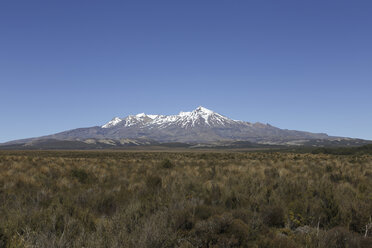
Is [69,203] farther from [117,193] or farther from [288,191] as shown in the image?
[288,191]

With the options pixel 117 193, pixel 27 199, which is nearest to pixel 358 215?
pixel 117 193

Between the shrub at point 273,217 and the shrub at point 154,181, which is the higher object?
the shrub at point 154,181

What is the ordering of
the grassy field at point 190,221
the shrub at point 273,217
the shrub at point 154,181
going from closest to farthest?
the grassy field at point 190,221 → the shrub at point 273,217 → the shrub at point 154,181

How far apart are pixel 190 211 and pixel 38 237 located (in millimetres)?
3107

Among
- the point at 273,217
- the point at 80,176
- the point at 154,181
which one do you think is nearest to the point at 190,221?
the point at 273,217

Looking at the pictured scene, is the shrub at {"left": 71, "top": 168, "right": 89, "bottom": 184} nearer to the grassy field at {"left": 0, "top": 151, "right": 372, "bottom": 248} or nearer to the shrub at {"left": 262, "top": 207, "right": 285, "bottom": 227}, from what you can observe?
the grassy field at {"left": 0, "top": 151, "right": 372, "bottom": 248}

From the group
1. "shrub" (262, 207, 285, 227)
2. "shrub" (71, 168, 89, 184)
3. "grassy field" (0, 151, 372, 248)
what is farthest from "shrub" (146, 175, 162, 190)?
"shrub" (262, 207, 285, 227)

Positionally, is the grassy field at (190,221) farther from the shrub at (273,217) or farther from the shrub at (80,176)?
the shrub at (80,176)

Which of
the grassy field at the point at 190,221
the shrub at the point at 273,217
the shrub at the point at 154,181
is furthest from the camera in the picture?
the shrub at the point at 154,181

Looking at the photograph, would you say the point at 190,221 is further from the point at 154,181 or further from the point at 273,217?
the point at 154,181

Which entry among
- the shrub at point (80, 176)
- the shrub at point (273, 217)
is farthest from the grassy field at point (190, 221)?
the shrub at point (80, 176)

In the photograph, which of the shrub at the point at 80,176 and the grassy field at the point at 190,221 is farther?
the shrub at the point at 80,176

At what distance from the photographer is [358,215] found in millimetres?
6277

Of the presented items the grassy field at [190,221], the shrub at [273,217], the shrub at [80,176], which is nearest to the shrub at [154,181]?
the grassy field at [190,221]
